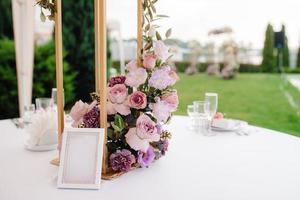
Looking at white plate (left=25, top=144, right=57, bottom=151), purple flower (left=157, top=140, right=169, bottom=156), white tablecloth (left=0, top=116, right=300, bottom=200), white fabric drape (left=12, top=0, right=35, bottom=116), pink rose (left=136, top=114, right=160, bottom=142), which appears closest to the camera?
white tablecloth (left=0, top=116, right=300, bottom=200)

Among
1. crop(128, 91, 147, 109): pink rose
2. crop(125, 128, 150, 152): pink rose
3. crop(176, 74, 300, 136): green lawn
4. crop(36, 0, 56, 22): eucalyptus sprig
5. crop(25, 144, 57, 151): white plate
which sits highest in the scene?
crop(36, 0, 56, 22): eucalyptus sprig

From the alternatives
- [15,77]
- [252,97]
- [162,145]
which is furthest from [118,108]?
[252,97]

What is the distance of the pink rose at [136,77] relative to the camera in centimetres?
113

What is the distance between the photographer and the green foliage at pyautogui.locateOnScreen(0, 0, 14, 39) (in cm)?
443

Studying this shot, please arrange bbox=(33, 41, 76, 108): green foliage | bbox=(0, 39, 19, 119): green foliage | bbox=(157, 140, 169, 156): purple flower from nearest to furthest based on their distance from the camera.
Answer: bbox=(157, 140, 169, 156): purple flower, bbox=(0, 39, 19, 119): green foliage, bbox=(33, 41, 76, 108): green foliage

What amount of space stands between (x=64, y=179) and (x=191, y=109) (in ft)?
2.86

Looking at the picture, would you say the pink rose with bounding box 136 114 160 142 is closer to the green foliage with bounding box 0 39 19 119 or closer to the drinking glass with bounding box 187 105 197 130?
the drinking glass with bounding box 187 105 197 130

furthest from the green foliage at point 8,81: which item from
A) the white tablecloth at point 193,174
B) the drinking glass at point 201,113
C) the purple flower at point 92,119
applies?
the purple flower at point 92,119

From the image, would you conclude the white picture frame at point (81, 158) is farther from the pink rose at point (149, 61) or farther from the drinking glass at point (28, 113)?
the drinking glass at point (28, 113)

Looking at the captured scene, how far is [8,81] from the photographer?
13.7ft

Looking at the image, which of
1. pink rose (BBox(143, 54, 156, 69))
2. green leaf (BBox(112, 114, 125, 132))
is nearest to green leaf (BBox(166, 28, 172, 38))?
pink rose (BBox(143, 54, 156, 69))

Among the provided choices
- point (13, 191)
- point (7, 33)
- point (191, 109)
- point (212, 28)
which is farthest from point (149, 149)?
point (212, 28)

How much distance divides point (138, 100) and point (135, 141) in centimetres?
13

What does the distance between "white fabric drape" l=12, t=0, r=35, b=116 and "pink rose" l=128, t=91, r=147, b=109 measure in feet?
7.93
